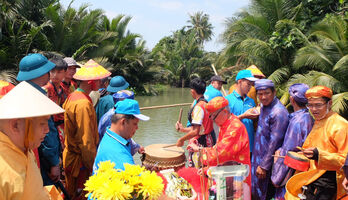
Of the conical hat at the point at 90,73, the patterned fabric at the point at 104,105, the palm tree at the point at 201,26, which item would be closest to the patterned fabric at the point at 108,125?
the conical hat at the point at 90,73

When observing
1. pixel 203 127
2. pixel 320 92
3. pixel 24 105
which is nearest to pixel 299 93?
pixel 320 92

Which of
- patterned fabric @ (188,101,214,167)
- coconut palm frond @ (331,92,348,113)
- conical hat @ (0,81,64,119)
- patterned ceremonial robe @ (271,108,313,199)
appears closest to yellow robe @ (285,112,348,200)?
patterned ceremonial robe @ (271,108,313,199)

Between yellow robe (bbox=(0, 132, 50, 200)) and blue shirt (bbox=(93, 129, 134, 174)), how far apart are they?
628 mm

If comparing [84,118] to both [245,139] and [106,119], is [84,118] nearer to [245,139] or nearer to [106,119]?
[106,119]

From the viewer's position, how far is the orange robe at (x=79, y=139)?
3238 mm

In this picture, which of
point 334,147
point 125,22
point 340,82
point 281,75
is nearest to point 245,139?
point 334,147

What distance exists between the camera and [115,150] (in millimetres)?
2238

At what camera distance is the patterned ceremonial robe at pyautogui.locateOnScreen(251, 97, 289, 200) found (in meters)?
3.43

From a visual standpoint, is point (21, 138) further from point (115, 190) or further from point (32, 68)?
point (32, 68)

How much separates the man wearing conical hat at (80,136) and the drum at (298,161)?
6.90ft

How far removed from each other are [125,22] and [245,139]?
1848 cm

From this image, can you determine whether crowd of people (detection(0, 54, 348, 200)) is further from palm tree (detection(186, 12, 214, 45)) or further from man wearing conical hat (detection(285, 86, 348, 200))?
→ palm tree (detection(186, 12, 214, 45))

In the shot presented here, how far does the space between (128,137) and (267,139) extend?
1958 mm

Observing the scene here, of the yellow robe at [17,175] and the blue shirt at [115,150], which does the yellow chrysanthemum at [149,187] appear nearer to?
the blue shirt at [115,150]
